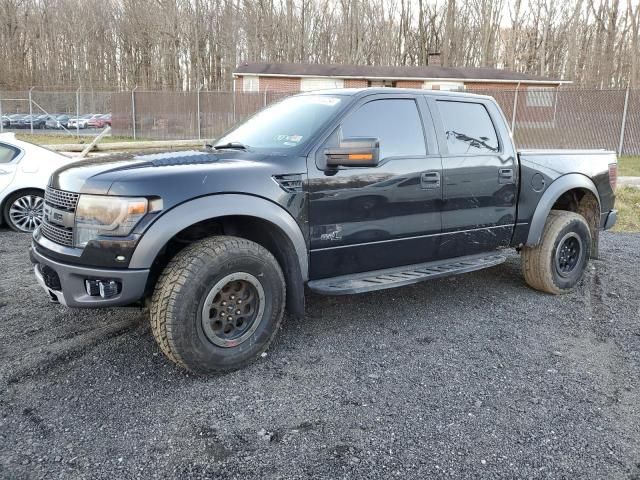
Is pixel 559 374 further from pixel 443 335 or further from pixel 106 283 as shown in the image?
pixel 106 283

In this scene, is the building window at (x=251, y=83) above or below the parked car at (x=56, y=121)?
above

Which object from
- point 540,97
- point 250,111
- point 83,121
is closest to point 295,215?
point 540,97

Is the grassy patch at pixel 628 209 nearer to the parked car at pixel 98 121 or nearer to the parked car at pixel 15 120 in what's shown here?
the parked car at pixel 98 121

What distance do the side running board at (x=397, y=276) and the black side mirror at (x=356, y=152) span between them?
892mm

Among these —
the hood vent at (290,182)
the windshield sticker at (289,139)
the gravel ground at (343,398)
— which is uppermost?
the windshield sticker at (289,139)

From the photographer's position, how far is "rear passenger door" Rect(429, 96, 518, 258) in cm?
461

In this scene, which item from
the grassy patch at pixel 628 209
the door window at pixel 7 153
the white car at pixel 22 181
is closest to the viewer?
the white car at pixel 22 181

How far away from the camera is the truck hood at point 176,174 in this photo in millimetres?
3281

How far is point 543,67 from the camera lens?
44.9m

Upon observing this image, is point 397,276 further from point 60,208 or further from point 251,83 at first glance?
point 251,83

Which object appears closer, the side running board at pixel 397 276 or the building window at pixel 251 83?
the side running board at pixel 397 276

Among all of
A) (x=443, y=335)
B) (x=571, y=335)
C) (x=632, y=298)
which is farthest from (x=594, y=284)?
(x=443, y=335)

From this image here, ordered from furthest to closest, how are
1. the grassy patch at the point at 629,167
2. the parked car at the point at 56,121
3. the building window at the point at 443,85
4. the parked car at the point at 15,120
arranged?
the building window at the point at 443,85 < the parked car at the point at 15,120 < the parked car at the point at 56,121 < the grassy patch at the point at 629,167

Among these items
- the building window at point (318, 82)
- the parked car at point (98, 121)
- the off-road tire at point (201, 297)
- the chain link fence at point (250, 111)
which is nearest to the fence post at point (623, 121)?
the chain link fence at point (250, 111)
